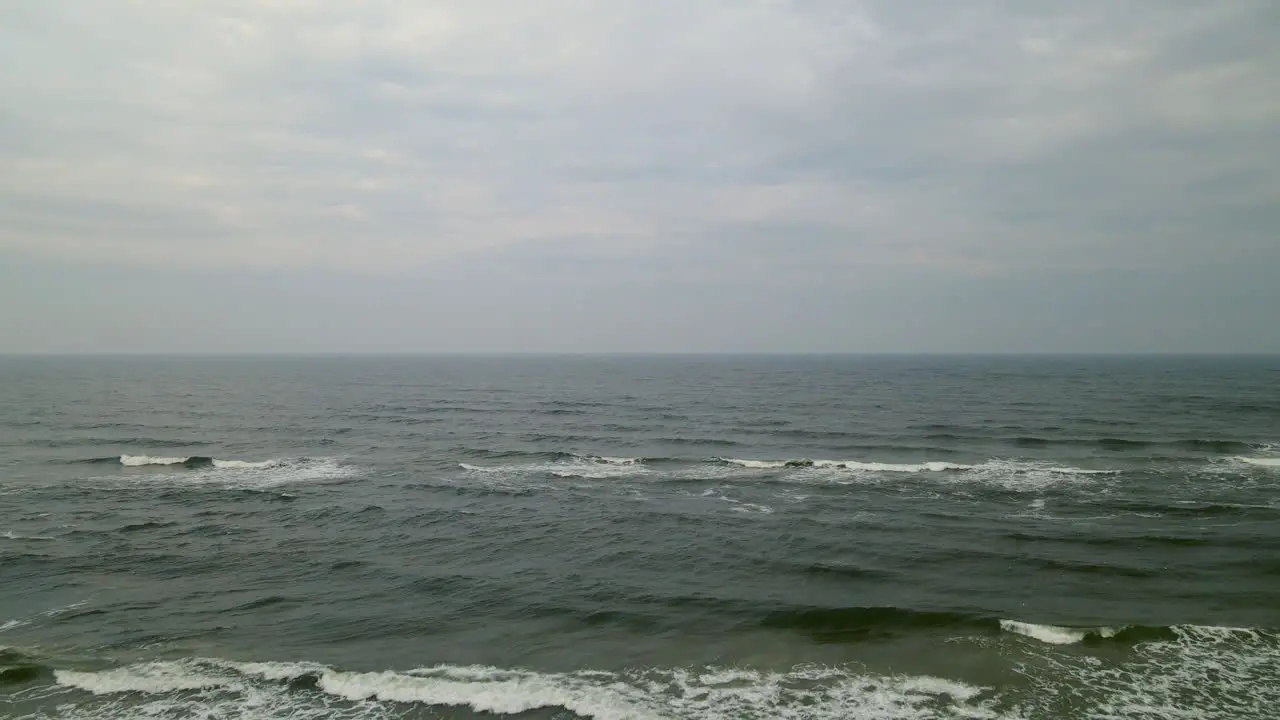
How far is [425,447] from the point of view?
47750 millimetres

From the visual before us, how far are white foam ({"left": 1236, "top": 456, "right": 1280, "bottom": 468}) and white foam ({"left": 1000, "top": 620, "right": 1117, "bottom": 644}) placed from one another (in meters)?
30.3

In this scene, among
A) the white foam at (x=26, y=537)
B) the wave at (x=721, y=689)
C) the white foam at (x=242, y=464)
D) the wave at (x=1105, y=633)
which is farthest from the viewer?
the white foam at (x=242, y=464)

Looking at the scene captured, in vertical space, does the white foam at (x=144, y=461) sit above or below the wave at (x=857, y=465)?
→ below

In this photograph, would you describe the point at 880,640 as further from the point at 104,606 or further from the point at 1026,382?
the point at 1026,382

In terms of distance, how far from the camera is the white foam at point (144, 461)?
4066cm

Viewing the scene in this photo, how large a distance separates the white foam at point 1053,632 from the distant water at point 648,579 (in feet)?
0.36

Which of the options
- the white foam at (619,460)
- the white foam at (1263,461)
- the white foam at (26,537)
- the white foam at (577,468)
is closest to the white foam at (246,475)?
the white foam at (577,468)

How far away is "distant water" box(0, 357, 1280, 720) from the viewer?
1418cm

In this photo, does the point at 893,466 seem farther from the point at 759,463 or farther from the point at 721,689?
the point at 721,689

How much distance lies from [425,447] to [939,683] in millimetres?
40326

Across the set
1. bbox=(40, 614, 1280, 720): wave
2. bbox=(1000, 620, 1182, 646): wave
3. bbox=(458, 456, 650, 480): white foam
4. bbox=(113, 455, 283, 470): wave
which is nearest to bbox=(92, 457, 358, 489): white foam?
bbox=(113, 455, 283, 470): wave

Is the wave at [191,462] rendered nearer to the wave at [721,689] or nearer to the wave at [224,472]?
the wave at [224,472]

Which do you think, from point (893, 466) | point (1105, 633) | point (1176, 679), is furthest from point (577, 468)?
point (1176, 679)

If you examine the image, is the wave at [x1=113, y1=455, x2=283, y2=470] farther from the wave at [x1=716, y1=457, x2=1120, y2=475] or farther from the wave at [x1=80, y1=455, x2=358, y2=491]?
the wave at [x1=716, y1=457, x2=1120, y2=475]
